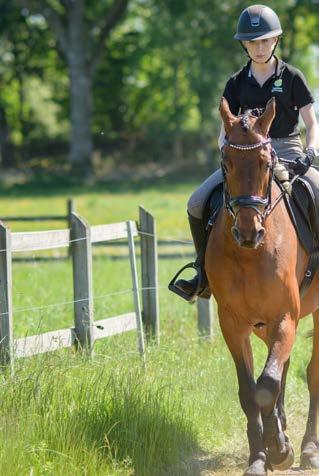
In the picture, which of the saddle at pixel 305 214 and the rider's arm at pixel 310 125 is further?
the rider's arm at pixel 310 125

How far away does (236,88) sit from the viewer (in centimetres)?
803

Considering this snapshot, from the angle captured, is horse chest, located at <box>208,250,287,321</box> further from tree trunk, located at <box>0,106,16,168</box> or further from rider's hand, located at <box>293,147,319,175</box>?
tree trunk, located at <box>0,106,16,168</box>

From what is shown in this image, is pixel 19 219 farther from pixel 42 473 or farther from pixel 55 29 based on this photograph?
pixel 55 29

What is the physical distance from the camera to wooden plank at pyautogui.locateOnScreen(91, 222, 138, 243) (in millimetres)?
9852

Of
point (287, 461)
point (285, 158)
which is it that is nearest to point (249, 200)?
point (285, 158)

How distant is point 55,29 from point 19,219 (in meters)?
33.2

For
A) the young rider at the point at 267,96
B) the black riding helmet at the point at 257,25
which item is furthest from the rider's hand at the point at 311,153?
the black riding helmet at the point at 257,25

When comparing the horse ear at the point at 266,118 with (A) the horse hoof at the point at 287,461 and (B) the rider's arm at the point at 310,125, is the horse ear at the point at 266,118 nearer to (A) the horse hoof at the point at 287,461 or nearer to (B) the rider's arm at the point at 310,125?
(B) the rider's arm at the point at 310,125

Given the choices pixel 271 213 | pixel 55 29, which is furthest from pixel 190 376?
pixel 55 29

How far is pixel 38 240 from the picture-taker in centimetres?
870

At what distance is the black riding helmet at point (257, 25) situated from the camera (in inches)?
302

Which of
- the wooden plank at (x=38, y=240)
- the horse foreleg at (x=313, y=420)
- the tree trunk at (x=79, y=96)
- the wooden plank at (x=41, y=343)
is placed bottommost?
the horse foreleg at (x=313, y=420)

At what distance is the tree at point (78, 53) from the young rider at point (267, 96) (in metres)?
43.5

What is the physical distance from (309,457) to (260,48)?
314cm
